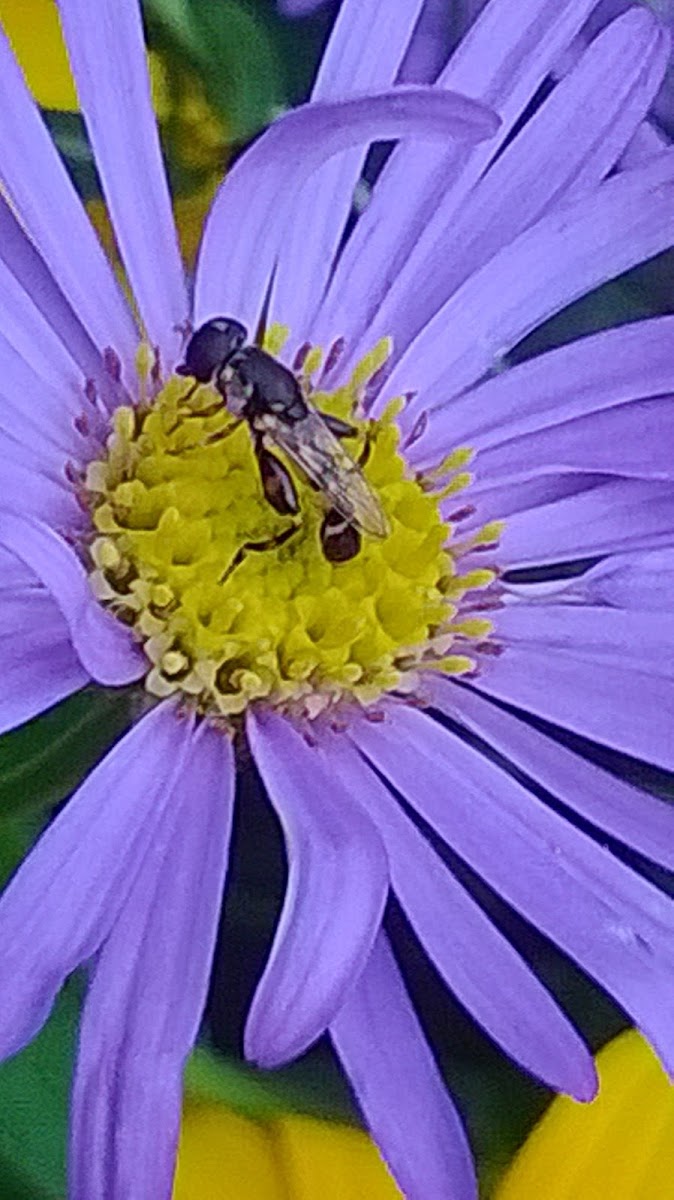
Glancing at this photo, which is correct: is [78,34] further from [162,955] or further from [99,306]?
[162,955]

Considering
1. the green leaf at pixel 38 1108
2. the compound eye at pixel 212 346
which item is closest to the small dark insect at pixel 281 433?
the compound eye at pixel 212 346

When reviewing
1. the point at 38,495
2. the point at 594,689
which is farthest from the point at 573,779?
the point at 38,495

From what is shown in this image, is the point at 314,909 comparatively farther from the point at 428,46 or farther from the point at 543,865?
the point at 428,46

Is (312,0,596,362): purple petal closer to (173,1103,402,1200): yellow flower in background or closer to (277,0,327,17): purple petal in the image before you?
(277,0,327,17): purple petal

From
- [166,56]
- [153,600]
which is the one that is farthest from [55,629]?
[166,56]

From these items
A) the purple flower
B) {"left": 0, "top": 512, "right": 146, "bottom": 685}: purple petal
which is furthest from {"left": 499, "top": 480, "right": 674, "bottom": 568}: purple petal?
{"left": 0, "top": 512, "right": 146, "bottom": 685}: purple petal

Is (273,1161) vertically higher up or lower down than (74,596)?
lower down
